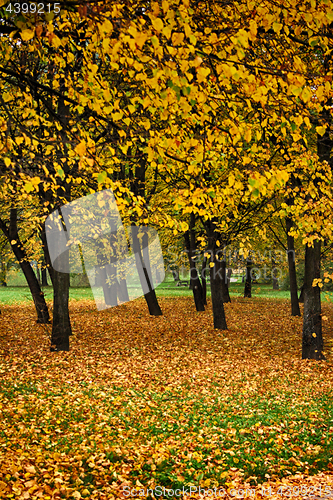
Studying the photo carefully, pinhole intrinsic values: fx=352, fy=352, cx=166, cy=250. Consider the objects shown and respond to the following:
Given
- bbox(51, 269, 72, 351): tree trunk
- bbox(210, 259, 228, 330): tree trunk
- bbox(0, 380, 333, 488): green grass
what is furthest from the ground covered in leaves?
bbox(210, 259, 228, 330): tree trunk

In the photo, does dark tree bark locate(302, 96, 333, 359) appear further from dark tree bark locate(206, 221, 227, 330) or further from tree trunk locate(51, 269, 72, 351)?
tree trunk locate(51, 269, 72, 351)

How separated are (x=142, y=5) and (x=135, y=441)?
633 centimetres

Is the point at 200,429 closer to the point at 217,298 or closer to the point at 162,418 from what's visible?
the point at 162,418

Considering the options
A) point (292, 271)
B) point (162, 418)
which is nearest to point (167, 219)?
point (162, 418)

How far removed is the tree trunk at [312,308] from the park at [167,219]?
0.04 m

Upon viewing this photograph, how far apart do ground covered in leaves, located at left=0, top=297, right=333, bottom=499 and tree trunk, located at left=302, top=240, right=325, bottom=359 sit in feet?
1.50

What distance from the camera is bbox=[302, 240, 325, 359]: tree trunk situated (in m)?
9.98

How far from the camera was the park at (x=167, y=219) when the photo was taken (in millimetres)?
4309

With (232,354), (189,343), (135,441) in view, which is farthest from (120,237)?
(135,441)

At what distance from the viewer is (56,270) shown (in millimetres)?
10617

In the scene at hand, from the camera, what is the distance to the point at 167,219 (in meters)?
7.07

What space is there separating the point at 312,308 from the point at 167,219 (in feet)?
18.4

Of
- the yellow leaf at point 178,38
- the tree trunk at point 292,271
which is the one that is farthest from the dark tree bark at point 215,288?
the yellow leaf at point 178,38

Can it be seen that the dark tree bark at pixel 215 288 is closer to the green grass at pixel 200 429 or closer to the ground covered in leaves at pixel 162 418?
the ground covered in leaves at pixel 162 418
